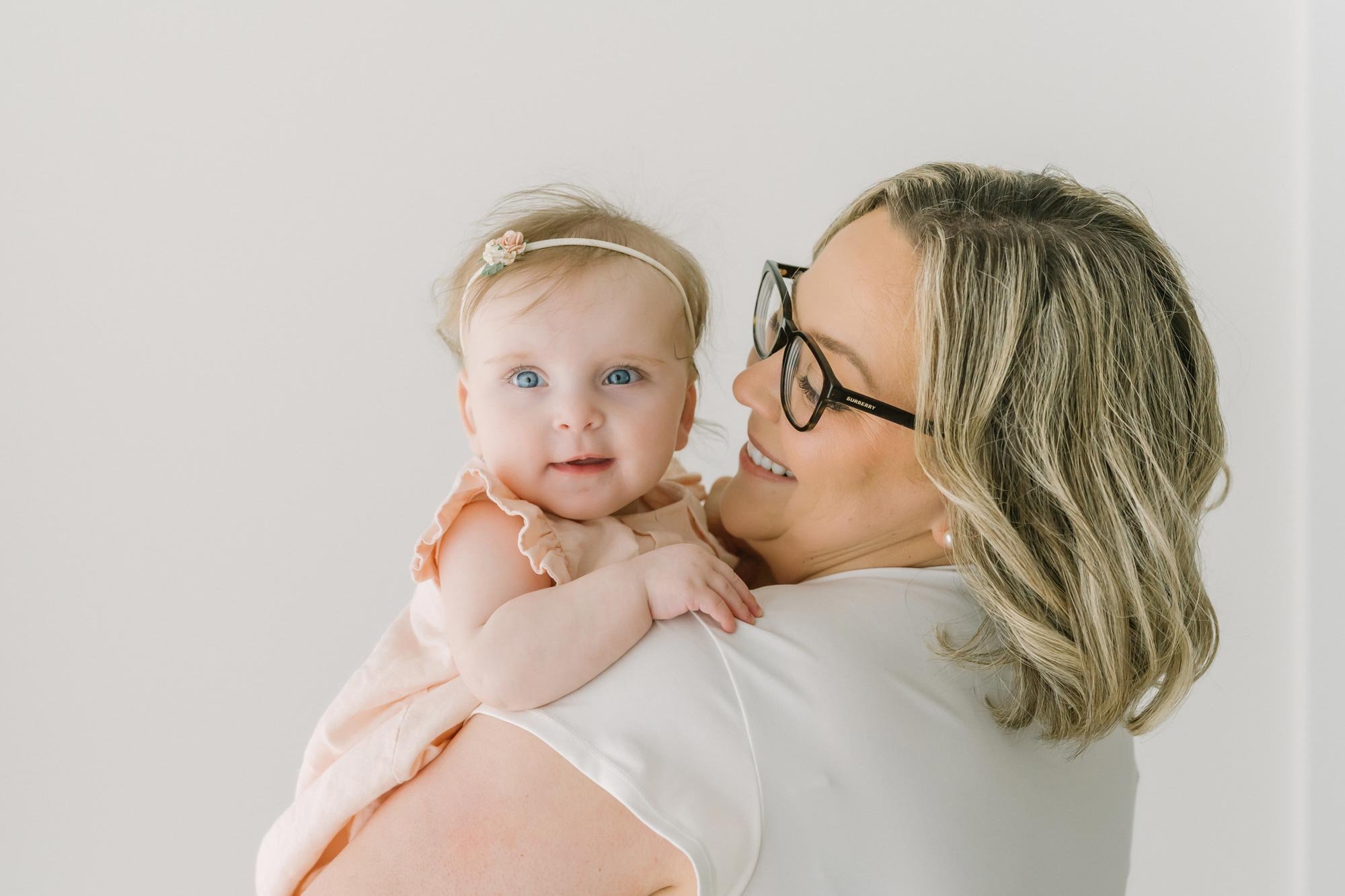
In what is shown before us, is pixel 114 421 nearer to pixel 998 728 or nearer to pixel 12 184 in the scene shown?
pixel 12 184

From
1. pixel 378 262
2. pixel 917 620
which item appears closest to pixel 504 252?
pixel 917 620

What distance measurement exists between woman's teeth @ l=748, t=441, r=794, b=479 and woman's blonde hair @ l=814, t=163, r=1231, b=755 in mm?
282

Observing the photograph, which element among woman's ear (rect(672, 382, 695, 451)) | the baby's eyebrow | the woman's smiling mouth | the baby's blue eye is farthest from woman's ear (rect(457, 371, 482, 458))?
the woman's smiling mouth

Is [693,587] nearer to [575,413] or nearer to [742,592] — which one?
[742,592]

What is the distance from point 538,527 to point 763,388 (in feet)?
1.45

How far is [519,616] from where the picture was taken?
1381 mm

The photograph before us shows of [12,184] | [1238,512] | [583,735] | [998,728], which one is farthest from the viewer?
[1238,512]

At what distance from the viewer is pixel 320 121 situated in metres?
3.16

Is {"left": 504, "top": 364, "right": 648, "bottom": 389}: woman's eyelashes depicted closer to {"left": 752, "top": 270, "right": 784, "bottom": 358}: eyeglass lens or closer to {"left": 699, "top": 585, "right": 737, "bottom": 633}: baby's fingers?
{"left": 752, "top": 270, "right": 784, "bottom": 358}: eyeglass lens

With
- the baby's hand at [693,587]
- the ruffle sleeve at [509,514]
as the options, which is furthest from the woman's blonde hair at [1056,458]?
the ruffle sleeve at [509,514]

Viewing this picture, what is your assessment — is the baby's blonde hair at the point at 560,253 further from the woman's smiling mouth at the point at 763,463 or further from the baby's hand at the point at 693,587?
the baby's hand at the point at 693,587

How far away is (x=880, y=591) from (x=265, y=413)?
229cm

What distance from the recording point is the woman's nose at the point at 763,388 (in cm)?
173

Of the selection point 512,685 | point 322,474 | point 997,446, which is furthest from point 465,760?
point 322,474
